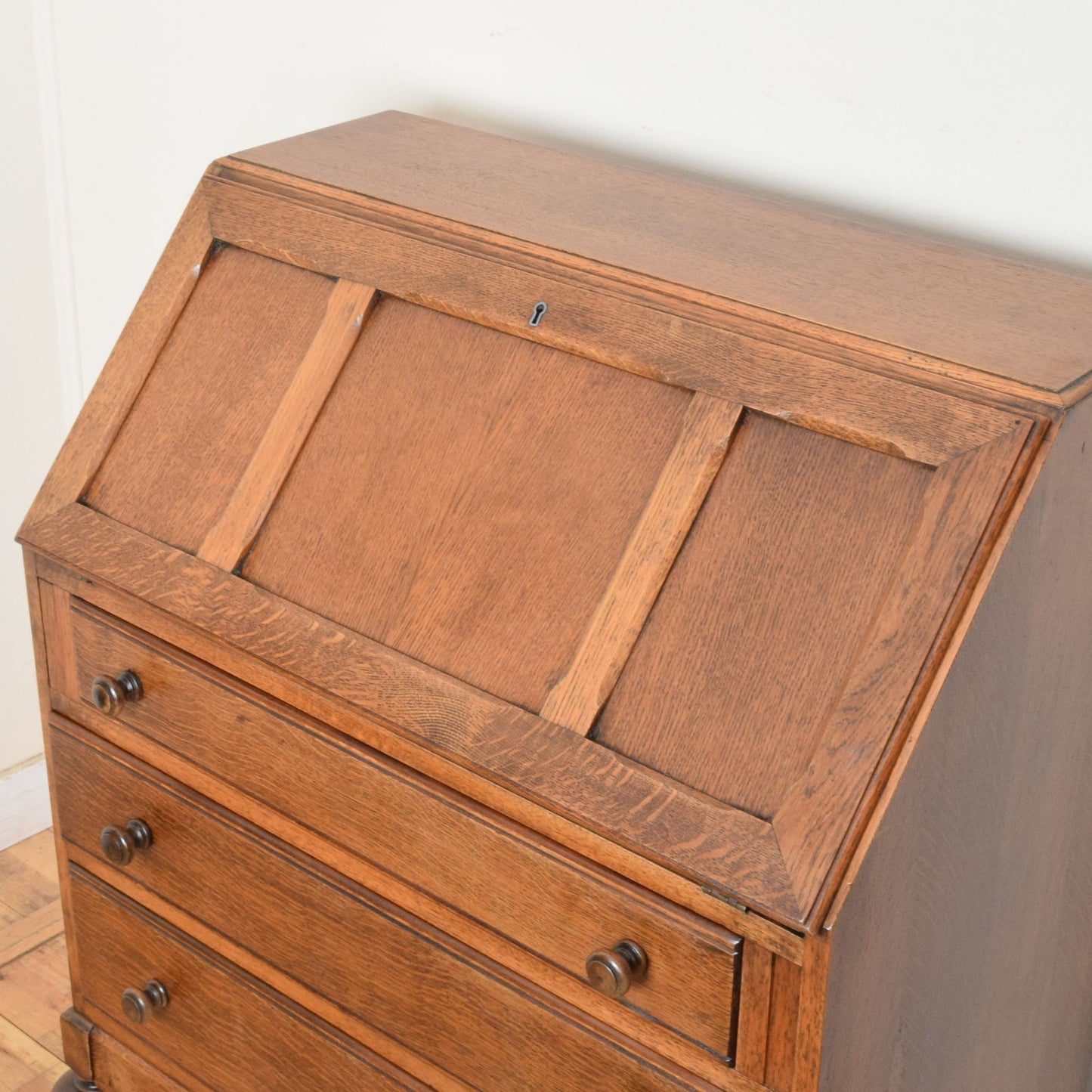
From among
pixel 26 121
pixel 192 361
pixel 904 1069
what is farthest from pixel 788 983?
pixel 26 121

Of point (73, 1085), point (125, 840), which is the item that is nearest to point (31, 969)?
point (73, 1085)

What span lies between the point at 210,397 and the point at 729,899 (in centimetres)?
82

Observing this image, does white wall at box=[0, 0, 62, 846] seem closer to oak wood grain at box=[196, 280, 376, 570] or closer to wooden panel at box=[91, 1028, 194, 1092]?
wooden panel at box=[91, 1028, 194, 1092]

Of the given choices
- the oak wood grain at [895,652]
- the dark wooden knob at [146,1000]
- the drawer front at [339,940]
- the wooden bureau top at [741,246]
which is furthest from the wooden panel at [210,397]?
the oak wood grain at [895,652]

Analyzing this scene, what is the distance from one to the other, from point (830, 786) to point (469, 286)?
633 millimetres

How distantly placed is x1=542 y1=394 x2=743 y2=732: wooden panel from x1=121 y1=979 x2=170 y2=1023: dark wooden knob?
79cm

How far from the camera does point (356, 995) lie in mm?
1472

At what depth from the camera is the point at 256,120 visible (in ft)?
6.90

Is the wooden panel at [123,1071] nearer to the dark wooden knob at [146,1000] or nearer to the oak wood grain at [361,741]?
the dark wooden knob at [146,1000]

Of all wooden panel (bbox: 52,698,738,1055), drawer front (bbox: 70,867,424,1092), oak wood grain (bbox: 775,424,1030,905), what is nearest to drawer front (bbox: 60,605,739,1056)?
wooden panel (bbox: 52,698,738,1055)

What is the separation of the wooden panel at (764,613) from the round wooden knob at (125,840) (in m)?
0.69

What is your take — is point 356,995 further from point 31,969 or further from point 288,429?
point 31,969

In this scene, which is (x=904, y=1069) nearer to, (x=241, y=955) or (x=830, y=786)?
(x=830, y=786)

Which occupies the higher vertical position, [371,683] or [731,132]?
[731,132]
